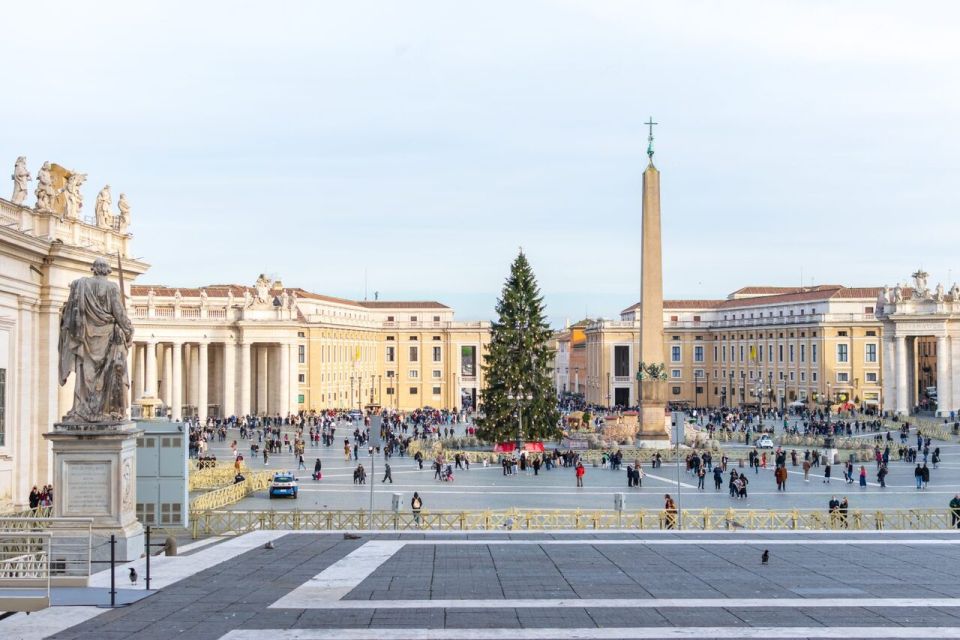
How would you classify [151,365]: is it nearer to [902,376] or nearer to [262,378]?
[262,378]

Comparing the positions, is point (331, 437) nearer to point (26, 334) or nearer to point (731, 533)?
point (26, 334)

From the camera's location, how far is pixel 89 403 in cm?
1560

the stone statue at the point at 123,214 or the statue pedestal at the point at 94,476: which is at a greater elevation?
the stone statue at the point at 123,214

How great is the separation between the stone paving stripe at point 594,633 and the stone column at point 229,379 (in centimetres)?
7544

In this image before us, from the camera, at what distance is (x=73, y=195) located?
112 ft

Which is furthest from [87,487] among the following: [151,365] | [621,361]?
[621,361]

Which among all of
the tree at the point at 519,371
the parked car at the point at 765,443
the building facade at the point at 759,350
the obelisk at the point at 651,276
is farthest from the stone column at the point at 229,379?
the parked car at the point at 765,443

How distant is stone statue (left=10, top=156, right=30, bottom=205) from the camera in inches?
1229

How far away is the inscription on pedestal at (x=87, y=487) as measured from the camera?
15422 millimetres

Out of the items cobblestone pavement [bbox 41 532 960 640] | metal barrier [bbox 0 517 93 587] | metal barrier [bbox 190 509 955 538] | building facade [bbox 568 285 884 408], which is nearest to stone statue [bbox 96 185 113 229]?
metal barrier [bbox 190 509 955 538]

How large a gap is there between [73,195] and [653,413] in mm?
31915

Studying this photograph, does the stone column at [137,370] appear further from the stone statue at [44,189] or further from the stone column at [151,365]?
the stone statue at [44,189]

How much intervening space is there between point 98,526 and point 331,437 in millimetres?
48122

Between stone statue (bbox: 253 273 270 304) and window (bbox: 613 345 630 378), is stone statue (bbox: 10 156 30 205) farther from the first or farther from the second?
window (bbox: 613 345 630 378)
